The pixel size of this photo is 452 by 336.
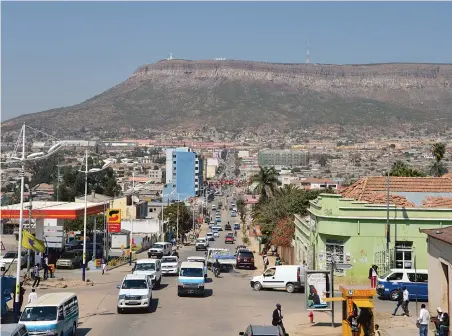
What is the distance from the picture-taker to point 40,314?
24.0 metres

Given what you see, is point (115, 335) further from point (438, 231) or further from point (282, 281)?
point (282, 281)

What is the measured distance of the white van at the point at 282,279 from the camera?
131 ft

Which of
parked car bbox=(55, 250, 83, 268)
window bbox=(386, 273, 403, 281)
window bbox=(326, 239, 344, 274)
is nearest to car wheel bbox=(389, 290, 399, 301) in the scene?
window bbox=(386, 273, 403, 281)

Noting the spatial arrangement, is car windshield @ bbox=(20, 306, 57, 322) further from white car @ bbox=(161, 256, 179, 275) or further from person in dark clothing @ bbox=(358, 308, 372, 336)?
white car @ bbox=(161, 256, 179, 275)

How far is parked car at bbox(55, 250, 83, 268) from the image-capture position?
5238cm

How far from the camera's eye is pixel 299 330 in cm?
2795

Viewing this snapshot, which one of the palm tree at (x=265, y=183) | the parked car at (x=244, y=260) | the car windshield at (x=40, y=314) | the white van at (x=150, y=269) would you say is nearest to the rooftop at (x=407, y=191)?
the parked car at (x=244, y=260)

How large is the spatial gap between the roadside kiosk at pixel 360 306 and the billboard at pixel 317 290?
3657 millimetres

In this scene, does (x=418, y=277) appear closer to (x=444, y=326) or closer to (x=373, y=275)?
(x=373, y=275)

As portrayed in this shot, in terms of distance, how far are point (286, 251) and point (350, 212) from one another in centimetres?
1944

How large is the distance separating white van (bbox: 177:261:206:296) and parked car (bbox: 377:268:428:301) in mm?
8563

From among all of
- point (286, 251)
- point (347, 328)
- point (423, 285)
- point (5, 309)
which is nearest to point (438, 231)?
point (347, 328)

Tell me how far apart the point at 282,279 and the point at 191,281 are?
5.50 meters

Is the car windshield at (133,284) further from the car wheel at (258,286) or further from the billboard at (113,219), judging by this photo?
the billboard at (113,219)
